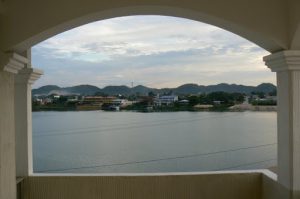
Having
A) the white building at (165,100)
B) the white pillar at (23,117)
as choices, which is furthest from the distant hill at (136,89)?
the white pillar at (23,117)

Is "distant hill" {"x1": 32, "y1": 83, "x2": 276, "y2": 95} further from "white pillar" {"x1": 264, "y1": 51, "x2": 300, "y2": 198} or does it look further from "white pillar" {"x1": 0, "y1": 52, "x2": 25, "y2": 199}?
"white pillar" {"x1": 0, "y1": 52, "x2": 25, "y2": 199}

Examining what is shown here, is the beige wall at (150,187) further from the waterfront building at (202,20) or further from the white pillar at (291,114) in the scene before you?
the white pillar at (291,114)

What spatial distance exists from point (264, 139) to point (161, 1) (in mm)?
5388

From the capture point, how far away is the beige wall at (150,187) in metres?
4.21

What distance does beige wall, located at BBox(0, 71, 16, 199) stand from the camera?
3123 millimetres

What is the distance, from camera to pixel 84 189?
422cm

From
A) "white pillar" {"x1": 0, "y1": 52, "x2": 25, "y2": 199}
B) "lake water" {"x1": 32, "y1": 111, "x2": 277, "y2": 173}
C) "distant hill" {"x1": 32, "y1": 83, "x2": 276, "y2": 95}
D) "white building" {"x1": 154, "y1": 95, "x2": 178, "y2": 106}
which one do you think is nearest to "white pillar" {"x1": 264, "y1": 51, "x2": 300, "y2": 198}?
"lake water" {"x1": 32, "y1": 111, "x2": 277, "y2": 173}

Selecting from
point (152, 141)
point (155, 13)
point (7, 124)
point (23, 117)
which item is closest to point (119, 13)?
point (155, 13)

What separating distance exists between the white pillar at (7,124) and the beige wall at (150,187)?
863mm

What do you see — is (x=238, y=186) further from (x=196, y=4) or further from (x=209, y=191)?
(x=196, y=4)

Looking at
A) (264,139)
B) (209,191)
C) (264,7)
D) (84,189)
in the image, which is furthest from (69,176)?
(264,139)

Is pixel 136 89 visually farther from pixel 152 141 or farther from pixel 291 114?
pixel 291 114

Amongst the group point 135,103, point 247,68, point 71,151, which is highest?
point 247,68

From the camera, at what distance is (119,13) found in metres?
3.26
